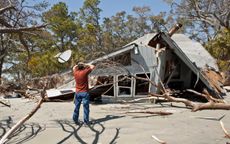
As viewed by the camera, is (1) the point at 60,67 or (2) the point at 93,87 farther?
(1) the point at 60,67

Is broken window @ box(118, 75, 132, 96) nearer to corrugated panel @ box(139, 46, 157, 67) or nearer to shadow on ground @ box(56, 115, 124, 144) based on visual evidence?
corrugated panel @ box(139, 46, 157, 67)

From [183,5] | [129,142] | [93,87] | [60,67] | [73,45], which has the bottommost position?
[129,142]

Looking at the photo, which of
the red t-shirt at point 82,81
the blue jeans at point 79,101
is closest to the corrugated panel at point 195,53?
the red t-shirt at point 82,81

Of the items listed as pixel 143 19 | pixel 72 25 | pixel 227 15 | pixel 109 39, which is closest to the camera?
Result: pixel 227 15

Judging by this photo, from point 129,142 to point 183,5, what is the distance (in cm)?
3118

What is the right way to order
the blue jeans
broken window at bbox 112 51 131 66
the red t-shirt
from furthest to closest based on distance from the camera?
broken window at bbox 112 51 131 66, the red t-shirt, the blue jeans

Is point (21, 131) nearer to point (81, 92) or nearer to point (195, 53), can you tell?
point (81, 92)

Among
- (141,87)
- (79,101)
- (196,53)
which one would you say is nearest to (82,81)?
(79,101)

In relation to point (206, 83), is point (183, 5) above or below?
above

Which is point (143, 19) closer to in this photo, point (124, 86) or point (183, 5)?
point (183, 5)

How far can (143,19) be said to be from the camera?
48.8 meters

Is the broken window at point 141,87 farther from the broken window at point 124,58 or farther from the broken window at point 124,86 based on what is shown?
the broken window at point 124,58

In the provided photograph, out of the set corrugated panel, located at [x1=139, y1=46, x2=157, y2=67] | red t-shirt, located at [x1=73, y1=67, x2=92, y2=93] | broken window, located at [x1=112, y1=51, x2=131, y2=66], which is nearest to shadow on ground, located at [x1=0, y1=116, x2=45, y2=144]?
red t-shirt, located at [x1=73, y1=67, x2=92, y2=93]

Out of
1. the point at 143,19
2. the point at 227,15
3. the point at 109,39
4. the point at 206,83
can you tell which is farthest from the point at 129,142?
the point at 143,19
